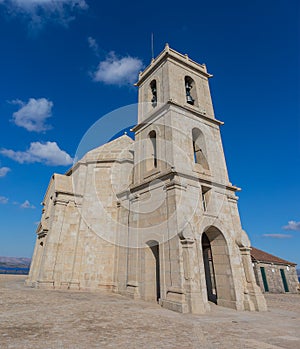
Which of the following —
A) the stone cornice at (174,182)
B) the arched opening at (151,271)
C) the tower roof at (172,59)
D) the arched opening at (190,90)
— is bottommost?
the arched opening at (151,271)

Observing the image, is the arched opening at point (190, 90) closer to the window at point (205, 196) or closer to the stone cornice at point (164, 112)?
the stone cornice at point (164, 112)

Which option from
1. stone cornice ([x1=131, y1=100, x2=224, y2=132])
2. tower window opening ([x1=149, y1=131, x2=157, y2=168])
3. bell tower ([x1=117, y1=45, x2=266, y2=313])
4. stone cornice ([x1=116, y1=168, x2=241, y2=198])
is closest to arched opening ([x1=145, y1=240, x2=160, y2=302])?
bell tower ([x1=117, y1=45, x2=266, y2=313])

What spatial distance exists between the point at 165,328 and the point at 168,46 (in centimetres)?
1691

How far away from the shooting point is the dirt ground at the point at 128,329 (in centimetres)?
501

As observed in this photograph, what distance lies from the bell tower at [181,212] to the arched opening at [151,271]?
0.05 meters

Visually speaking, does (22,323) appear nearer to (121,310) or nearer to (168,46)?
(121,310)

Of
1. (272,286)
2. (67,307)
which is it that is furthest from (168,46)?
(272,286)

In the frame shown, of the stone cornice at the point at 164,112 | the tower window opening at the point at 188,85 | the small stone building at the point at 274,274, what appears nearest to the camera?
the stone cornice at the point at 164,112

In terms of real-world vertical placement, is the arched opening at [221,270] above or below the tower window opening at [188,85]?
below

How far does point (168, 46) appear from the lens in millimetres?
15992

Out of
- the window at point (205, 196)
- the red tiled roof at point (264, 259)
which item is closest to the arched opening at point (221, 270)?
the window at point (205, 196)

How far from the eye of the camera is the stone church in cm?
1065

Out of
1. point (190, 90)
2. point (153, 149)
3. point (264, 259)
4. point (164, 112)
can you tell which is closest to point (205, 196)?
point (153, 149)

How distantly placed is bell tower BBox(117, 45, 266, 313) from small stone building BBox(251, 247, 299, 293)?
34.2ft
